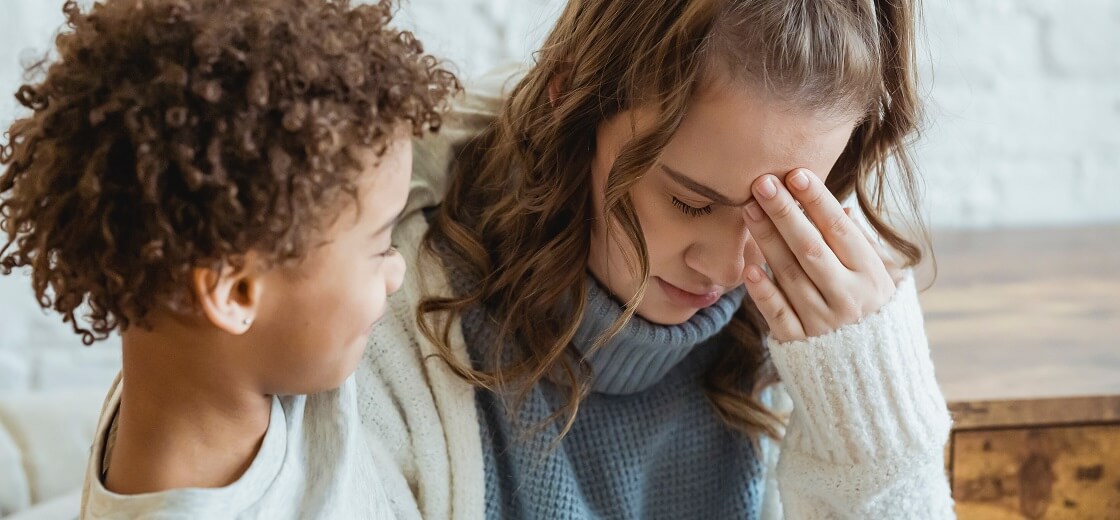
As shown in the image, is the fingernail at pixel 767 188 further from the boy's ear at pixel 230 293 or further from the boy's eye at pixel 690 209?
the boy's ear at pixel 230 293

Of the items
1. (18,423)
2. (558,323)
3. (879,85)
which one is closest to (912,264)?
(879,85)

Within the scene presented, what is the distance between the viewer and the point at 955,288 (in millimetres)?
1358

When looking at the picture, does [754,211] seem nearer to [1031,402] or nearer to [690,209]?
[690,209]

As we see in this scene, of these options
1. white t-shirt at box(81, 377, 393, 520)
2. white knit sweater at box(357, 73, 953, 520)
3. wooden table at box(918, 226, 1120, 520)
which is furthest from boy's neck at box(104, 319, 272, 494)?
wooden table at box(918, 226, 1120, 520)

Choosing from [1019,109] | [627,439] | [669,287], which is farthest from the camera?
[1019,109]

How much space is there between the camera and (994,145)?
1602mm

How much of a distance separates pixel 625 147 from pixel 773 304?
203 millimetres

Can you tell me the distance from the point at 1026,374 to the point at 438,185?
658 millimetres

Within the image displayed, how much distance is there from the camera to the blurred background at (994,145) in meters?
1.33

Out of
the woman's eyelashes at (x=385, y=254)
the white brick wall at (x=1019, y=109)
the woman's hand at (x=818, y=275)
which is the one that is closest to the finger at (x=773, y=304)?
the woman's hand at (x=818, y=275)

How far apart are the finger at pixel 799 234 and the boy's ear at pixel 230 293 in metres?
0.40

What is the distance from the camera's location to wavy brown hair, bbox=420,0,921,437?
0.80 m

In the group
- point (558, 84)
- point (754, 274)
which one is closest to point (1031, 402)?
point (754, 274)

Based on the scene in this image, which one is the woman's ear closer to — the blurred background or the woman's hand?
the woman's hand
